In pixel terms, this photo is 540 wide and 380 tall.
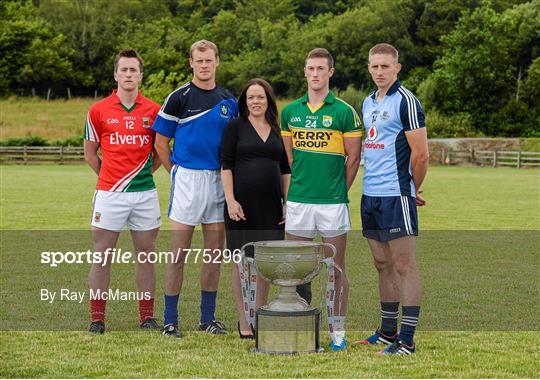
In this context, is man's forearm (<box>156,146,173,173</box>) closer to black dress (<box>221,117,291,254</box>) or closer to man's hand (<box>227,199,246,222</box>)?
black dress (<box>221,117,291,254</box>)

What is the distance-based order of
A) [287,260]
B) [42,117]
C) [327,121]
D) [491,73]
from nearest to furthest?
1. [287,260]
2. [327,121]
3. [491,73]
4. [42,117]

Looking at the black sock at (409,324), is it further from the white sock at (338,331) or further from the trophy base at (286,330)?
the trophy base at (286,330)

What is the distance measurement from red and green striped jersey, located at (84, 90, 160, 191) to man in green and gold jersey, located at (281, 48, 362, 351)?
1.16 meters

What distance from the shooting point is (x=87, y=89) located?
76.6m

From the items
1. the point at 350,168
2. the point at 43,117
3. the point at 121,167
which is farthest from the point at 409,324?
the point at 43,117

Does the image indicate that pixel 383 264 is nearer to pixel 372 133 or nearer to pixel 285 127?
pixel 372 133

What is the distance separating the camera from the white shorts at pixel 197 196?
21.4 feet

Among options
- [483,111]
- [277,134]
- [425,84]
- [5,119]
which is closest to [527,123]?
[483,111]

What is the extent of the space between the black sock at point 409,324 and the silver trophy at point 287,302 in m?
0.55

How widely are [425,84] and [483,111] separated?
13.8ft

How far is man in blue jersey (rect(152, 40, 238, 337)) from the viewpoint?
→ 6.52 m

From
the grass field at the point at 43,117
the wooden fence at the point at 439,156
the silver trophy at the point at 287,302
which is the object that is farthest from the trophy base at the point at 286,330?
the grass field at the point at 43,117

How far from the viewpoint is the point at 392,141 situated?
5.89 metres

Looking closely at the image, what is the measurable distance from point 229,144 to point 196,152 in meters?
0.35
